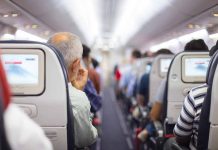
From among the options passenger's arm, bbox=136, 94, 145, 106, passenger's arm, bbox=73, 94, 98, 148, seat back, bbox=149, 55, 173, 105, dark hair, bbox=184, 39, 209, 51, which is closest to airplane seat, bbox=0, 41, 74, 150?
passenger's arm, bbox=73, 94, 98, 148

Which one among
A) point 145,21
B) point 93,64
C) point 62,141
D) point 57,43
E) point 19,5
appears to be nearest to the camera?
point 62,141

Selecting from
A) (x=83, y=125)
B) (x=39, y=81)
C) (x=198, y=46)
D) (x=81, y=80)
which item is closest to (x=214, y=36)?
(x=198, y=46)

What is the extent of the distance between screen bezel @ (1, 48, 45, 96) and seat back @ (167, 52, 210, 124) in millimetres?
2029

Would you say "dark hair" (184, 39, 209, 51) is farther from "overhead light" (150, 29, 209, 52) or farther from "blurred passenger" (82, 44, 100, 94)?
"blurred passenger" (82, 44, 100, 94)

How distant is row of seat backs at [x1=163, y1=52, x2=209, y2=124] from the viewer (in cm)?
446

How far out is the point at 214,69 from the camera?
9.83 feet

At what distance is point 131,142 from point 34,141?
265 inches

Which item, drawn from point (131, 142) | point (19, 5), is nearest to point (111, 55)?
point (131, 142)

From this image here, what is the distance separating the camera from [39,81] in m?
2.81

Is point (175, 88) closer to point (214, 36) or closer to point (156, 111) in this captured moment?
point (156, 111)

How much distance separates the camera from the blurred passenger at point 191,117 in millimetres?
3273

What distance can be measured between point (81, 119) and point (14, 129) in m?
1.51

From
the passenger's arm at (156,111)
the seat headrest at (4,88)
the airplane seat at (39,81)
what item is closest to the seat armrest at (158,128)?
the passenger's arm at (156,111)

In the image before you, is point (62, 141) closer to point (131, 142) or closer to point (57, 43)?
point (57, 43)
